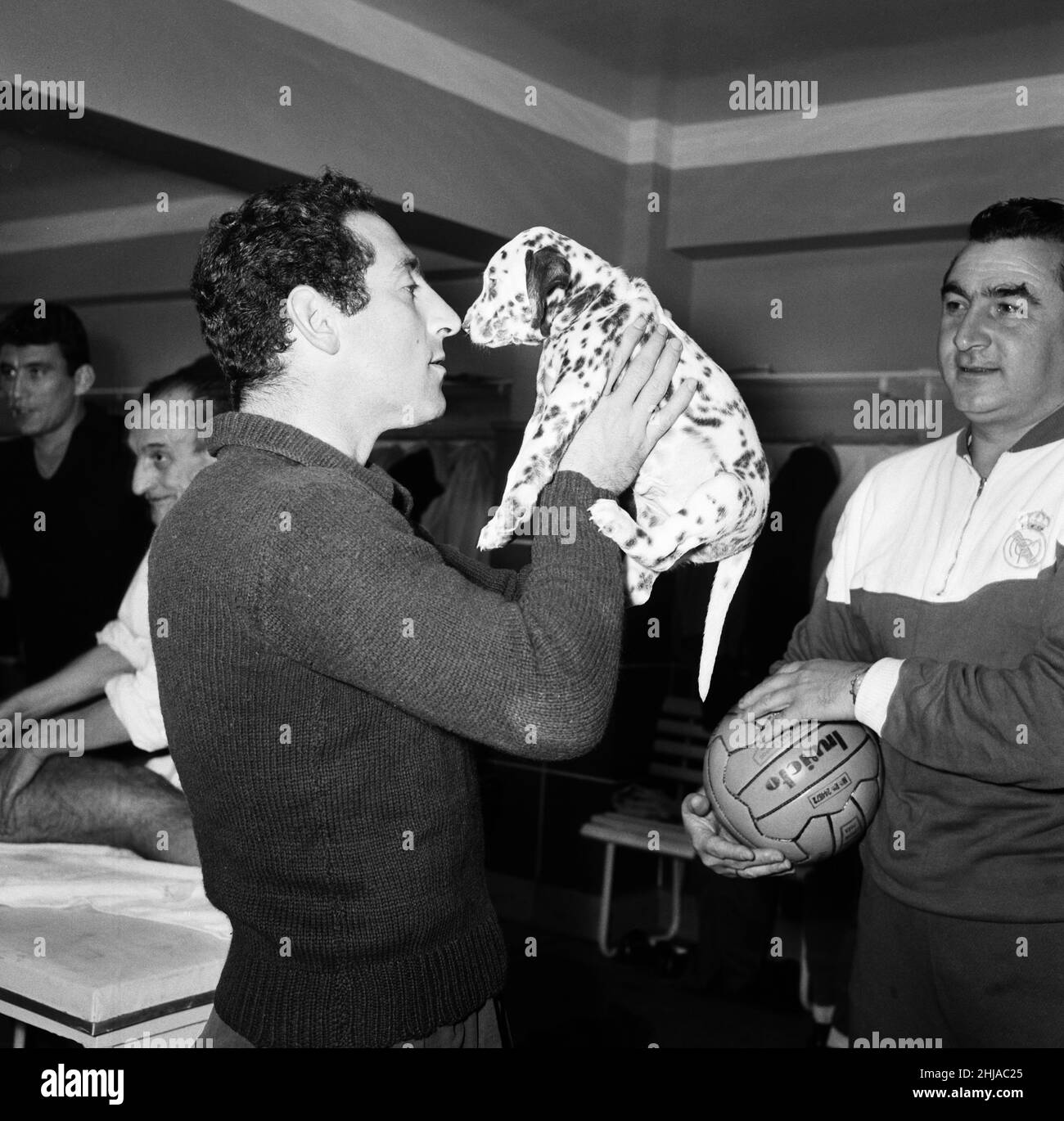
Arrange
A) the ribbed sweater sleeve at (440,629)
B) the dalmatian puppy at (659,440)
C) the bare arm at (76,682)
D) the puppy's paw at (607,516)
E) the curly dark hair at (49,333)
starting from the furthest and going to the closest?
the curly dark hair at (49,333) → the bare arm at (76,682) → the dalmatian puppy at (659,440) → the puppy's paw at (607,516) → the ribbed sweater sleeve at (440,629)

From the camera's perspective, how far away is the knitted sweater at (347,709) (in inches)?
54.8

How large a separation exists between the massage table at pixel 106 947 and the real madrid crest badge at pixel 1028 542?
1741 mm

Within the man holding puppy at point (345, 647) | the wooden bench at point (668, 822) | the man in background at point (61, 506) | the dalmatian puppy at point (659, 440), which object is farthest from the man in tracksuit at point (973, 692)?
the wooden bench at point (668, 822)

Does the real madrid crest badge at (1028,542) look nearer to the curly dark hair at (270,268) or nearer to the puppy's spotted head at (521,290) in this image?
the puppy's spotted head at (521,290)

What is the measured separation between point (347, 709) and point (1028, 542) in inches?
56.6

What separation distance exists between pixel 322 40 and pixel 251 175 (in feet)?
1.91

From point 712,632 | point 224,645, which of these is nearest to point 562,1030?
point 712,632

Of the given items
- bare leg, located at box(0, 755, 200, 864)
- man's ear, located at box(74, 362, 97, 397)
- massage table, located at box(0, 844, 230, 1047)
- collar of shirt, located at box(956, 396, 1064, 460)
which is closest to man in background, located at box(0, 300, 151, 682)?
man's ear, located at box(74, 362, 97, 397)

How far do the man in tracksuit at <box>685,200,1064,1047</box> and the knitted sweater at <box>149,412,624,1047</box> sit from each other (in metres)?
0.87

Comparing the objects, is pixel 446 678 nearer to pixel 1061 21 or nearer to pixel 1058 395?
pixel 1058 395

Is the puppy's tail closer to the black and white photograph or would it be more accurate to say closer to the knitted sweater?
the black and white photograph

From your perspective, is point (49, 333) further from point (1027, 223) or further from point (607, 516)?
point (607, 516)

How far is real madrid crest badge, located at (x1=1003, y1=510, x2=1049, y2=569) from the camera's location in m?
2.32

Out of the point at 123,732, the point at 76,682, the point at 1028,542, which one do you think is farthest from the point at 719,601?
the point at 76,682
